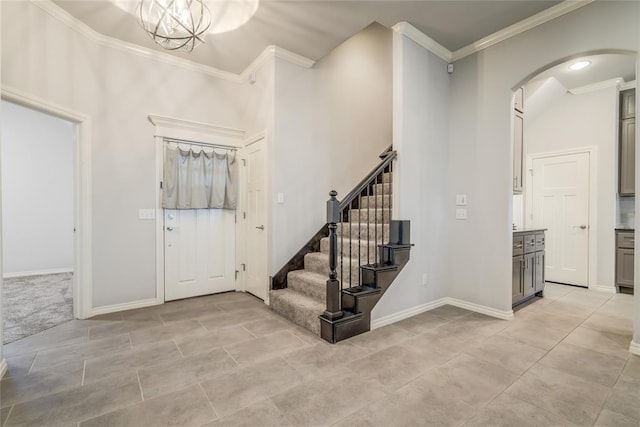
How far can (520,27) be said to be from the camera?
295 cm

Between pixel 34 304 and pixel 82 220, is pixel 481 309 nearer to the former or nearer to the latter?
pixel 82 220

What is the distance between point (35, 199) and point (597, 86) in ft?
31.4

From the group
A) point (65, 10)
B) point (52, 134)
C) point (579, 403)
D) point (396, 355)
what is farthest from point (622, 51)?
point (52, 134)

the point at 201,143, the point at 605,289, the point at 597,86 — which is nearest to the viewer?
the point at 201,143

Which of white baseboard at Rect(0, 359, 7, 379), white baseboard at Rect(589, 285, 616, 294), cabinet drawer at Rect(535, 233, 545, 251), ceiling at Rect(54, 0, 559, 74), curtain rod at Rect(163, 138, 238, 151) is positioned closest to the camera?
white baseboard at Rect(0, 359, 7, 379)

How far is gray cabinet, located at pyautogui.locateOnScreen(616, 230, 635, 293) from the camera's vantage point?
402 cm

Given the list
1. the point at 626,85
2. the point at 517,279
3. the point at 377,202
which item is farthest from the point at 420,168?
the point at 626,85

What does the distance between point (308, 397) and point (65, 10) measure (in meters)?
4.09

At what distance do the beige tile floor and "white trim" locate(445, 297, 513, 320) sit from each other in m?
0.10

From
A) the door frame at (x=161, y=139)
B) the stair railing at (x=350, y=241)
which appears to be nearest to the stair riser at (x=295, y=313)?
the stair railing at (x=350, y=241)

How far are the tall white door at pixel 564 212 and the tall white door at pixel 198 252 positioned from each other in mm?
5158

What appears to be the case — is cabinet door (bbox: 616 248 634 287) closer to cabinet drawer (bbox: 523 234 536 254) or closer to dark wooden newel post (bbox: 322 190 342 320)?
cabinet drawer (bbox: 523 234 536 254)

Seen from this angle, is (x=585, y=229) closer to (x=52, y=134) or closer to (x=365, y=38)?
(x=365, y=38)

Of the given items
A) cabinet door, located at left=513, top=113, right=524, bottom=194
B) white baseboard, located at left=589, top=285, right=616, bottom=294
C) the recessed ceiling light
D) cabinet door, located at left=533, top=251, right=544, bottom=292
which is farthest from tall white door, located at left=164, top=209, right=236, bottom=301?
white baseboard, located at left=589, top=285, right=616, bottom=294
